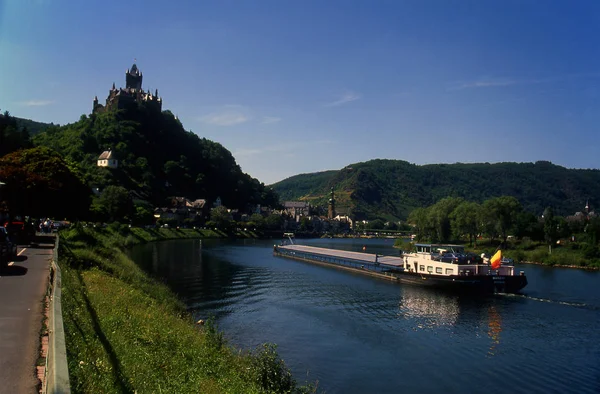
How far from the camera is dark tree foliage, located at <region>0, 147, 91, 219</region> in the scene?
36.9 m

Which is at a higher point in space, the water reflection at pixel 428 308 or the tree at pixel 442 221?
the tree at pixel 442 221

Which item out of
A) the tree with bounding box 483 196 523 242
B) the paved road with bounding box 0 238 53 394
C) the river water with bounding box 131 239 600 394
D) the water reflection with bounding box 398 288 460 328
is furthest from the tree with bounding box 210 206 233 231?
the paved road with bounding box 0 238 53 394

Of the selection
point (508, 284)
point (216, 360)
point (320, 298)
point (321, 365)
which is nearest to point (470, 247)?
point (508, 284)

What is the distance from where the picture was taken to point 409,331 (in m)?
28.1

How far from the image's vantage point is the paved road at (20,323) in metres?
8.90

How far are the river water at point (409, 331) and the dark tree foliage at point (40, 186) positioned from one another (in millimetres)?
10993

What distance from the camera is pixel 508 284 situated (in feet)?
135

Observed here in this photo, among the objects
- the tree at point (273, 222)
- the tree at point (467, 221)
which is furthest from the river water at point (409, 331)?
the tree at point (273, 222)

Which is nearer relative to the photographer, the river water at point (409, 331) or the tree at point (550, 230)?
the river water at point (409, 331)

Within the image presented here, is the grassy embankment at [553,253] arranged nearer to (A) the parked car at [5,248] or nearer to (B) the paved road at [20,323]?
(B) the paved road at [20,323]

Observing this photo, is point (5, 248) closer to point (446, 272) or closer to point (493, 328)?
point (493, 328)

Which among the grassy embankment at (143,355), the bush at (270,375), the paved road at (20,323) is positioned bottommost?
the bush at (270,375)

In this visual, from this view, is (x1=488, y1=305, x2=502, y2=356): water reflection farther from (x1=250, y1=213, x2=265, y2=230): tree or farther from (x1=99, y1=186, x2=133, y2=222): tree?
(x1=250, y1=213, x2=265, y2=230): tree

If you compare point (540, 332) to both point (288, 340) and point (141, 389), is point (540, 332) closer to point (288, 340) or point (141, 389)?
point (288, 340)
